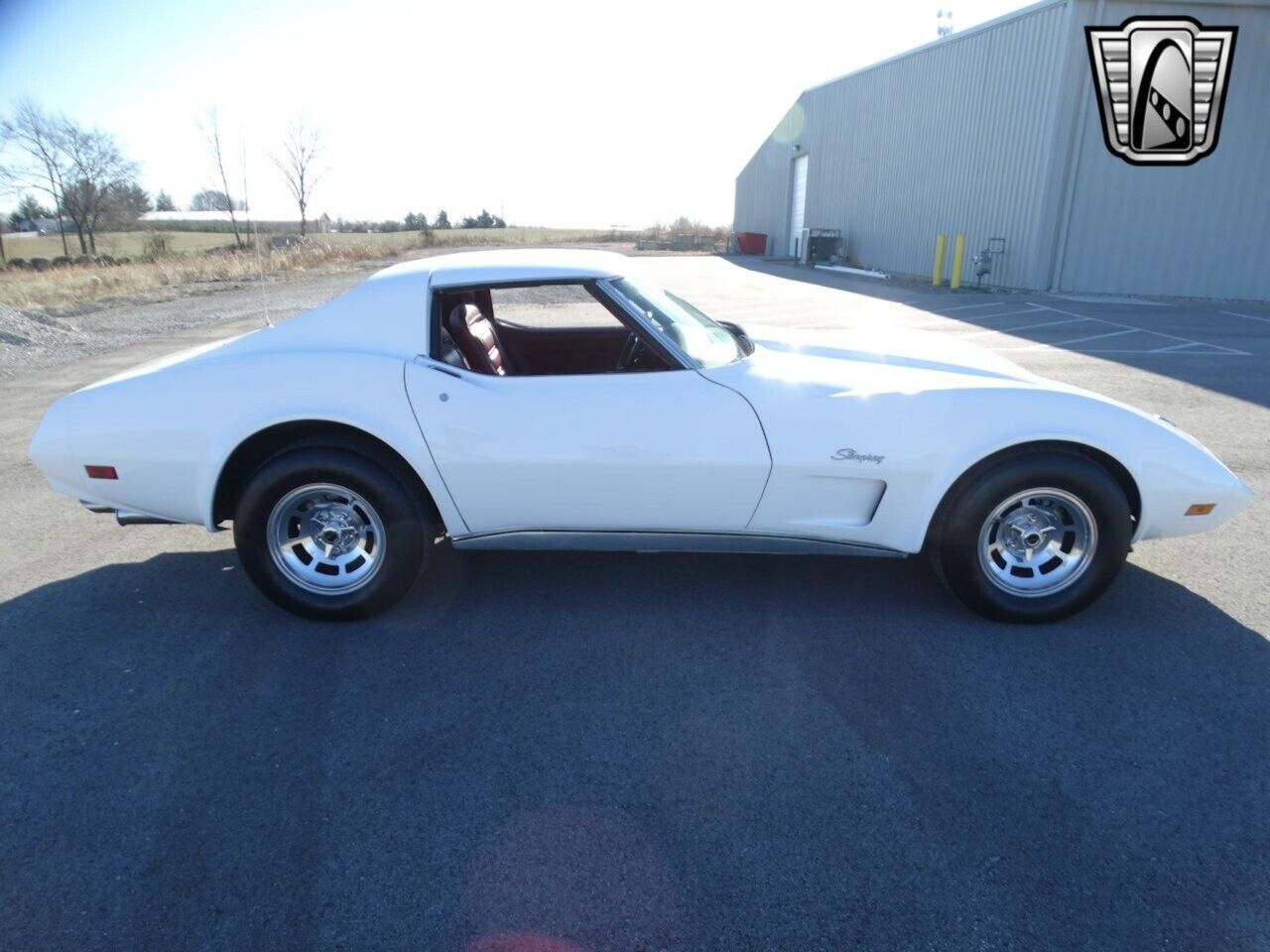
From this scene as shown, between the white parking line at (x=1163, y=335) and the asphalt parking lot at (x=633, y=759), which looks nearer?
the asphalt parking lot at (x=633, y=759)

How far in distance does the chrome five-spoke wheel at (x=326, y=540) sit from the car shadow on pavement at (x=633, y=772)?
0.22 metres

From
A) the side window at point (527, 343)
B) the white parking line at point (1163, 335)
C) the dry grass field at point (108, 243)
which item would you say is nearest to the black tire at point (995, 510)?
the side window at point (527, 343)

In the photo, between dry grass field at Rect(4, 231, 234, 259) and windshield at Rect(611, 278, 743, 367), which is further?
dry grass field at Rect(4, 231, 234, 259)

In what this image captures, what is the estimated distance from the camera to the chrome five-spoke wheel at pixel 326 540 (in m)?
3.55

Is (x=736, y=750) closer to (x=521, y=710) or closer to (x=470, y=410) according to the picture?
(x=521, y=710)

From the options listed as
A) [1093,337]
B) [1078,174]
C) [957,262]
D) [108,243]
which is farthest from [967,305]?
[108,243]

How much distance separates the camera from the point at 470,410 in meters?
3.47

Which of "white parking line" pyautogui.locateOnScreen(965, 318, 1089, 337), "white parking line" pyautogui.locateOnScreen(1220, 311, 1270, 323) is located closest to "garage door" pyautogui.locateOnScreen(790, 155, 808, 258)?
"white parking line" pyautogui.locateOnScreen(1220, 311, 1270, 323)

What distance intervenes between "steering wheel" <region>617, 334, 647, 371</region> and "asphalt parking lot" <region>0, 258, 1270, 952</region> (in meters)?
1.01

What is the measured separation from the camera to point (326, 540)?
12.0ft

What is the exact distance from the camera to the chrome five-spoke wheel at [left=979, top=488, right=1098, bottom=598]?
348 centimetres

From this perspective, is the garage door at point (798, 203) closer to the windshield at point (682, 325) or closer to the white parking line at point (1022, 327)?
the white parking line at point (1022, 327)

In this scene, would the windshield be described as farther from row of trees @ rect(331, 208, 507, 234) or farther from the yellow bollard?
row of trees @ rect(331, 208, 507, 234)

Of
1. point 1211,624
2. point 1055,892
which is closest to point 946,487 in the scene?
point 1211,624
